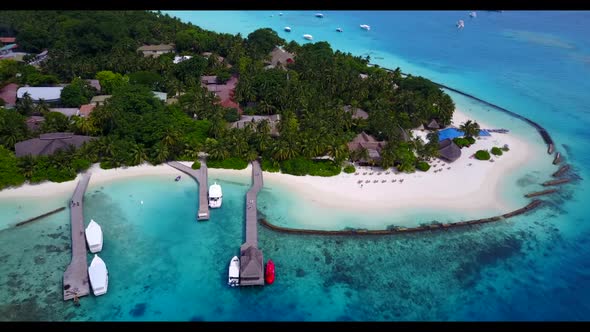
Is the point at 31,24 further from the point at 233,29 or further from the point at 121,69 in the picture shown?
A: the point at 233,29

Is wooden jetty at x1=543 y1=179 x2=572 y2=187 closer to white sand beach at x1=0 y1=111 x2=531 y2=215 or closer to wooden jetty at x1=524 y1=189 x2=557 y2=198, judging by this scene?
wooden jetty at x1=524 y1=189 x2=557 y2=198

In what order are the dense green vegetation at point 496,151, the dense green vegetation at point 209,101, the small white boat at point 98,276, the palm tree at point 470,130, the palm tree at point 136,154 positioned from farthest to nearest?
1. the palm tree at point 470,130
2. the dense green vegetation at point 496,151
3. the dense green vegetation at point 209,101
4. the palm tree at point 136,154
5. the small white boat at point 98,276

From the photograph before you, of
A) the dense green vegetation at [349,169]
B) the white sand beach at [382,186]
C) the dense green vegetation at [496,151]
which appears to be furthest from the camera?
the dense green vegetation at [496,151]

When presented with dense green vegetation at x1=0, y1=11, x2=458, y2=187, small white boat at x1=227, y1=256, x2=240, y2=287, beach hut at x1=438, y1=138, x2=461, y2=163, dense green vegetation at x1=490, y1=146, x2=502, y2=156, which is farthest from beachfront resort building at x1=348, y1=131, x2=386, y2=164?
small white boat at x1=227, y1=256, x2=240, y2=287

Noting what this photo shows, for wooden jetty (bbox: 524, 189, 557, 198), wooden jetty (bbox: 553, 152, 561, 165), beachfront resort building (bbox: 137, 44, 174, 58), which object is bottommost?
wooden jetty (bbox: 524, 189, 557, 198)

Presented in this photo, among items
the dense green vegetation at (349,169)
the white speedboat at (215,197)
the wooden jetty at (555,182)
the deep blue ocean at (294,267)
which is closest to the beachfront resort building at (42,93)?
the deep blue ocean at (294,267)

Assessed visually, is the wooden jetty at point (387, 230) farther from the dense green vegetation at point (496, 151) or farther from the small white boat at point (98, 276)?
the dense green vegetation at point (496, 151)

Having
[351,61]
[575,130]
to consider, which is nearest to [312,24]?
[351,61]
